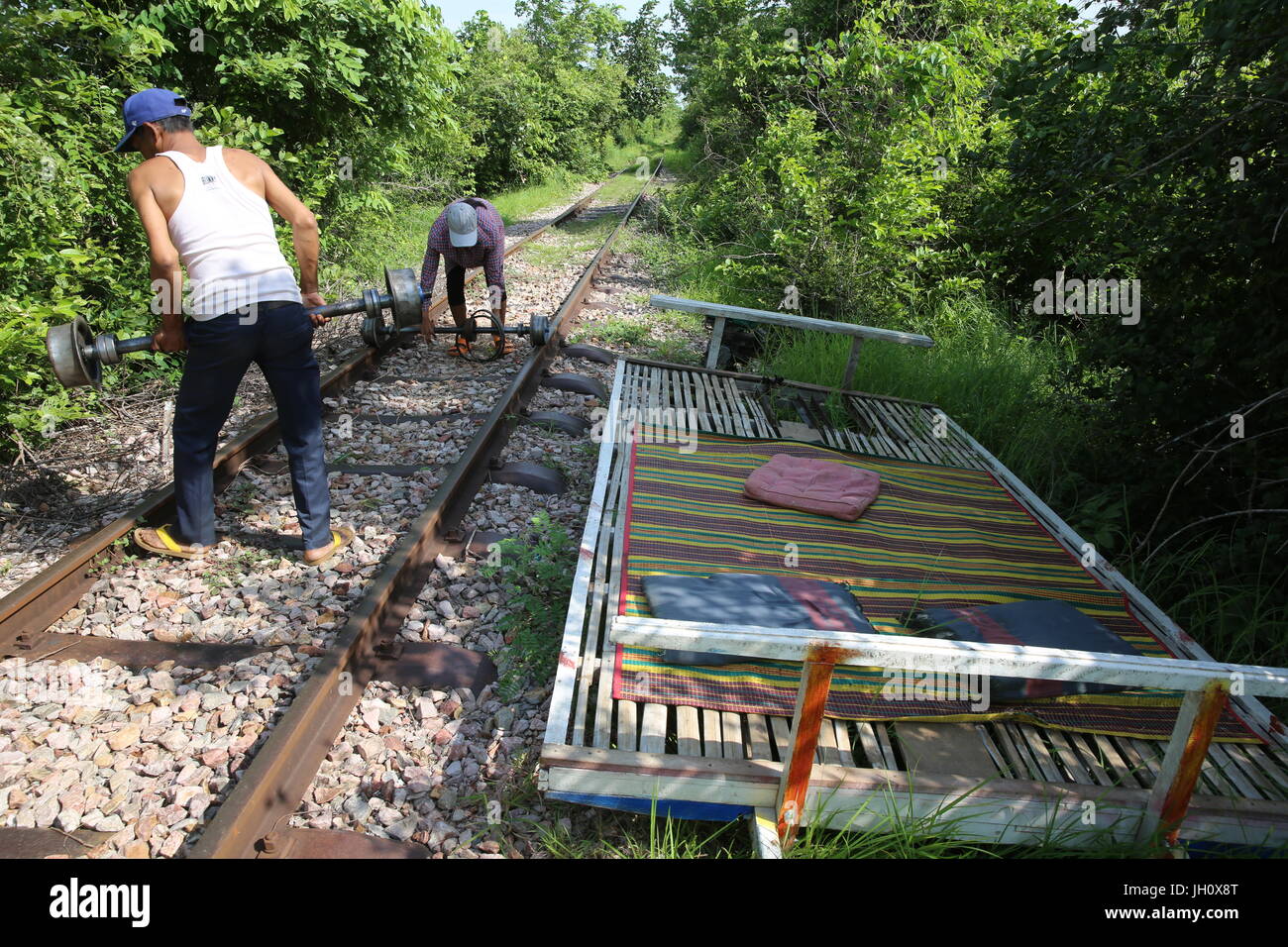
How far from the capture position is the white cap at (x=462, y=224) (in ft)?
21.7

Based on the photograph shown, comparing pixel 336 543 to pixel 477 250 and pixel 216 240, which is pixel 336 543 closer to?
pixel 216 240

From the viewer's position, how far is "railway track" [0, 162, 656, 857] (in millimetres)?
2301

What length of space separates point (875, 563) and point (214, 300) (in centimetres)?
331

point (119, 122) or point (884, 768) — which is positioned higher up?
point (119, 122)

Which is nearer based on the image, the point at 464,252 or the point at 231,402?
the point at 231,402

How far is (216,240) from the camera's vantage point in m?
3.36

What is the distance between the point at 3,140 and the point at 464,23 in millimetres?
22226

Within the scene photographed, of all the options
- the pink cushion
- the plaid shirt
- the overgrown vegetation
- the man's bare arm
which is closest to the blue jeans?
the man's bare arm

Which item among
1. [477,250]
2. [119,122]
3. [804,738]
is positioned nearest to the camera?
[804,738]

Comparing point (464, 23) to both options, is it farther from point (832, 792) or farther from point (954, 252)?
point (832, 792)
